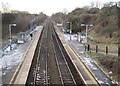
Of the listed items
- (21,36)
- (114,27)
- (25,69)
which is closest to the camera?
(25,69)

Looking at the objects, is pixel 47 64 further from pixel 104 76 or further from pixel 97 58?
pixel 104 76

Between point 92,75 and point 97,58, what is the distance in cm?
735

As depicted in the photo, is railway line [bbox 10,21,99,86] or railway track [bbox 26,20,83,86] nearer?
railway line [bbox 10,21,99,86]

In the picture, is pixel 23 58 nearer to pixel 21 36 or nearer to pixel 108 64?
pixel 108 64

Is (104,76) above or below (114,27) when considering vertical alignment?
below

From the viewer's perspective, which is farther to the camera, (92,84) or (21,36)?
(21,36)

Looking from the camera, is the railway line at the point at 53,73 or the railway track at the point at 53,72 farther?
the railway track at the point at 53,72

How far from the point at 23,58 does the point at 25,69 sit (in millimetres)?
5669

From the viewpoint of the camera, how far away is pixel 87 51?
108ft

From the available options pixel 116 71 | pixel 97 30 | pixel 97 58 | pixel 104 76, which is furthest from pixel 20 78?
pixel 97 30

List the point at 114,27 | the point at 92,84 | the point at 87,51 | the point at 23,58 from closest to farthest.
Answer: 1. the point at 92,84
2. the point at 23,58
3. the point at 87,51
4. the point at 114,27

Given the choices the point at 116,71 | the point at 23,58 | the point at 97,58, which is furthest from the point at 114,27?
the point at 116,71

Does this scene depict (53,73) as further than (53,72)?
No

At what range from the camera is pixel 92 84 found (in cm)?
1822
